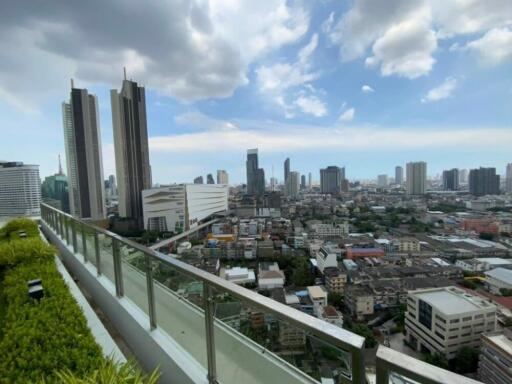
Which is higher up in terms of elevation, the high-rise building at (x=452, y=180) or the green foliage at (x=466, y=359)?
the high-rise building at (x=452, y=180)

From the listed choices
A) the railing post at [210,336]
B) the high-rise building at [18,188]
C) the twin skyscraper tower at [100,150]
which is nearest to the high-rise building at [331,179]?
the twin skyscraper tower at [100,150]

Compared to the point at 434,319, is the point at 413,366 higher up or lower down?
higher up

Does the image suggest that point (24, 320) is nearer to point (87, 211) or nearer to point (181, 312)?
point (181, 312)

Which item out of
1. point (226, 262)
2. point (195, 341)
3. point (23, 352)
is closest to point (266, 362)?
point (195, 341)

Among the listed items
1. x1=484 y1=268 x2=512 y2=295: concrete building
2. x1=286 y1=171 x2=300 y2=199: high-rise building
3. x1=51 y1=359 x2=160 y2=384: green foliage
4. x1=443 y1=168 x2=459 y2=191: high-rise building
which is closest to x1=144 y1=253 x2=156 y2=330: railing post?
x1=51 y1=359 x2=160 y2=384: green foliage

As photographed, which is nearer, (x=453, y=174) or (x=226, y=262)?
(x=226, y=262)

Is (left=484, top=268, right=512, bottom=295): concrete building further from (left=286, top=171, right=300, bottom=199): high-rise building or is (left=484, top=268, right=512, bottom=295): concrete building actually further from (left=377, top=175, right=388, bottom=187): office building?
(left=377, top=175, right=388, bottom=187): office building

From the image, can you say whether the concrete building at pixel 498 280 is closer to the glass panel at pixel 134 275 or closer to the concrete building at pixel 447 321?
the concrete building at pixel 447 321

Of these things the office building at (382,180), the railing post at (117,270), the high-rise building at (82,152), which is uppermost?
the high-rise building at (82,152)
